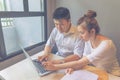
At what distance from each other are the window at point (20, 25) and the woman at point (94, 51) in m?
0.96

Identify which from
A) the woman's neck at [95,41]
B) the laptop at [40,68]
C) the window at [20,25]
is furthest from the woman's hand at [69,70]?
the window at [20,25]

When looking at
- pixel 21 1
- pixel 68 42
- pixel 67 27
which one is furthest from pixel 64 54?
pixel 21 1

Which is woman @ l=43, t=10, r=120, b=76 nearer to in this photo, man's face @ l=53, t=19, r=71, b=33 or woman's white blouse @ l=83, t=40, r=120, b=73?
woman's white blouse @ l=83, t=40, r=120, b=73

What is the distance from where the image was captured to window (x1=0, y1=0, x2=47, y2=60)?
6.10ft

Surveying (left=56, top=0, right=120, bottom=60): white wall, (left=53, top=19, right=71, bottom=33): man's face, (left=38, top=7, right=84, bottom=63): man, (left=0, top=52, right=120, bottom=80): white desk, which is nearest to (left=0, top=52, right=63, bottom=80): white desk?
(left=0, top=52, right=120, bottom=80): white desk

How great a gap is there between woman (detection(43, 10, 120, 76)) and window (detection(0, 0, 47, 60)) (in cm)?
96

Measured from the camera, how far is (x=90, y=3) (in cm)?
212

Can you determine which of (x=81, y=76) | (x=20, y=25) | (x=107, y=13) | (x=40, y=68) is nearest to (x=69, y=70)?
(x=81, y=76)

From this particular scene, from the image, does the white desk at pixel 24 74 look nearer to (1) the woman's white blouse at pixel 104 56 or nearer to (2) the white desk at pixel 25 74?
(2) the white desk at pixel 25 74

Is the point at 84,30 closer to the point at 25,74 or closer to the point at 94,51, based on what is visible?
the point at 94,51

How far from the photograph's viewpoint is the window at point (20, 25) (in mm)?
1858

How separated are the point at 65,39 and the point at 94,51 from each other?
51 cm

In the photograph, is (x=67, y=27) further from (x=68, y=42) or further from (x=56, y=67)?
(x=56, y=67)

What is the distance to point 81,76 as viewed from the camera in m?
1.13
